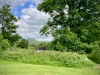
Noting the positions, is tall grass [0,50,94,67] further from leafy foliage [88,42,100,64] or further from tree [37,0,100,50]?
tree [37,0,100,50]

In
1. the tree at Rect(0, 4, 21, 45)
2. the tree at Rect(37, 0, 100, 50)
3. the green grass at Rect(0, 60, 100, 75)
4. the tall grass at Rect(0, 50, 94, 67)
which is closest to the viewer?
the green grass at Rect(0, 60, 100, 75)

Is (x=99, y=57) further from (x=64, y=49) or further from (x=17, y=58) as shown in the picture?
(x=17, y=58)

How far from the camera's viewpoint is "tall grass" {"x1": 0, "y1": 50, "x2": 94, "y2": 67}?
15.1 meters

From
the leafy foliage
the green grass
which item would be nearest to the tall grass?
the leafy foliage

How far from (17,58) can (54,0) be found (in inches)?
389

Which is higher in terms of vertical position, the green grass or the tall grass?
the tall grass

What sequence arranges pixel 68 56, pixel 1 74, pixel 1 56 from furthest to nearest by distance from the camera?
pixel 1 56, pixel 68 56, pixel 1 74

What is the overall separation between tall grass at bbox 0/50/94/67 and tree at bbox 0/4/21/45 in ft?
44.7

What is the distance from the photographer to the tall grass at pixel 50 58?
1510cm

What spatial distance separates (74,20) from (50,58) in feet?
23.7

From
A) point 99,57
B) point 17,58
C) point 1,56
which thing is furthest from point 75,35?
point 1,56

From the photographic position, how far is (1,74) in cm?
895

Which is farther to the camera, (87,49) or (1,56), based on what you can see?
(87,49)

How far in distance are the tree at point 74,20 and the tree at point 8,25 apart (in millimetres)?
10064
